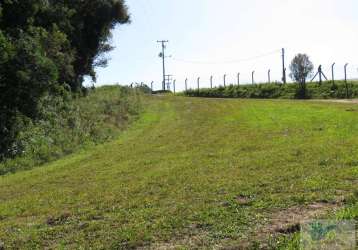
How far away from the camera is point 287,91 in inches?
2234

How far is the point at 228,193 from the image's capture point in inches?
363

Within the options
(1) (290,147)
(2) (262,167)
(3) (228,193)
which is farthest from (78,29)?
(3) (228,193)

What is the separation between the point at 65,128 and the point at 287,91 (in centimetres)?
3541

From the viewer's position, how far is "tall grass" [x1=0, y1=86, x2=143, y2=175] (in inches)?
786

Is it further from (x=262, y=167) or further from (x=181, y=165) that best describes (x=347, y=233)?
(x=181, y=165)

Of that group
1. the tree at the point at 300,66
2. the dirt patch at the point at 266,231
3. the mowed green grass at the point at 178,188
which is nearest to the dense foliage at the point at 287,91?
the tree at the point at 300,66

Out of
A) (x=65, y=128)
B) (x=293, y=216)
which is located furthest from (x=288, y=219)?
(x=65, y=128)

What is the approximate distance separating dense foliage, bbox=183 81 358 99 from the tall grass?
2206cm

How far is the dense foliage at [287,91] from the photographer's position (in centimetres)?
5156

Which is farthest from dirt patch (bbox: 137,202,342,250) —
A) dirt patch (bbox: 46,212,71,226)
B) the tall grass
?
the tall grass

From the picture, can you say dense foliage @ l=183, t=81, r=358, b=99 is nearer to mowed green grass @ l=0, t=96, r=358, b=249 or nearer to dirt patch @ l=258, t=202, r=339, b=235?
mowed green grass @ l=0, t=96, r=358, b=249

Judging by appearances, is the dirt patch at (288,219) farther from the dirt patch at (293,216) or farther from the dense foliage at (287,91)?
the dense foliage at (287,91)

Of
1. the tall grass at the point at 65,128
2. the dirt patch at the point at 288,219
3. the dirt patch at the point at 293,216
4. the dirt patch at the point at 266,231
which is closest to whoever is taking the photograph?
the dirt patch at the point at 266,231

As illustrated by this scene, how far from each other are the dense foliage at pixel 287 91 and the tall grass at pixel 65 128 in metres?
22.1
